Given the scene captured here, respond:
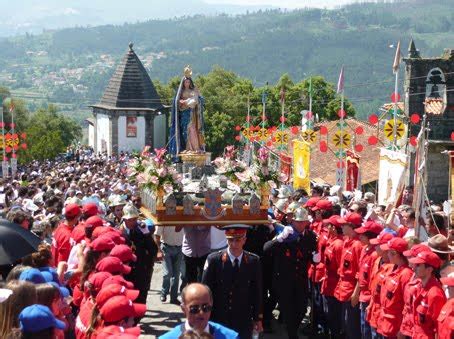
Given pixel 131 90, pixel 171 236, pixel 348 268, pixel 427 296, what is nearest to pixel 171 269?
pixel 171 236

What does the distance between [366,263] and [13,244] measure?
3.96 m

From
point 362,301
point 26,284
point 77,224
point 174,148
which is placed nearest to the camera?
point 26,284

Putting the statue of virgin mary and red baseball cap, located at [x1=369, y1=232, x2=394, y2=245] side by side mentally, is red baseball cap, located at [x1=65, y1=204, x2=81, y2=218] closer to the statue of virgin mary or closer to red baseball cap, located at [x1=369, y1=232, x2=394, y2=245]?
red baseball cap, located at [x1=369, y1=232, x2=394, y2=245]

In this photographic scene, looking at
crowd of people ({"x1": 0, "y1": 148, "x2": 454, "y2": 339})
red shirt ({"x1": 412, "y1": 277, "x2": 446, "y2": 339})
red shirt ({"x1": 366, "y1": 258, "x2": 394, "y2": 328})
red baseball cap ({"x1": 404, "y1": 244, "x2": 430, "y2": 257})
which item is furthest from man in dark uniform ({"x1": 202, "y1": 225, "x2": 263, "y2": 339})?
red shirt ({"x1": 412, "y1": 277, "x2": 446, "y2": 339})

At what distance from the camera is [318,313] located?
521 inches

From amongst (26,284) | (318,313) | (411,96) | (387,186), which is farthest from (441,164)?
(26,284)

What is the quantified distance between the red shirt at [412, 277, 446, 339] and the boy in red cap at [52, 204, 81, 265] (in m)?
4.50

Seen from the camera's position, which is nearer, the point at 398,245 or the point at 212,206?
the point at 398,245

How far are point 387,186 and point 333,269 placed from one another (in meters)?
16.8

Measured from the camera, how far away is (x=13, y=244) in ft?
31.5

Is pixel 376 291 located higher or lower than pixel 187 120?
lower

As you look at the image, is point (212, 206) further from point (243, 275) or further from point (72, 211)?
point (243, 275)

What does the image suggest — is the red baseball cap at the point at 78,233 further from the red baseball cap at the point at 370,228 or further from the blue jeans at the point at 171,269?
the blue jeans at the point at 171,269

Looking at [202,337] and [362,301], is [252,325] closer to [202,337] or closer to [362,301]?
[362,301]
